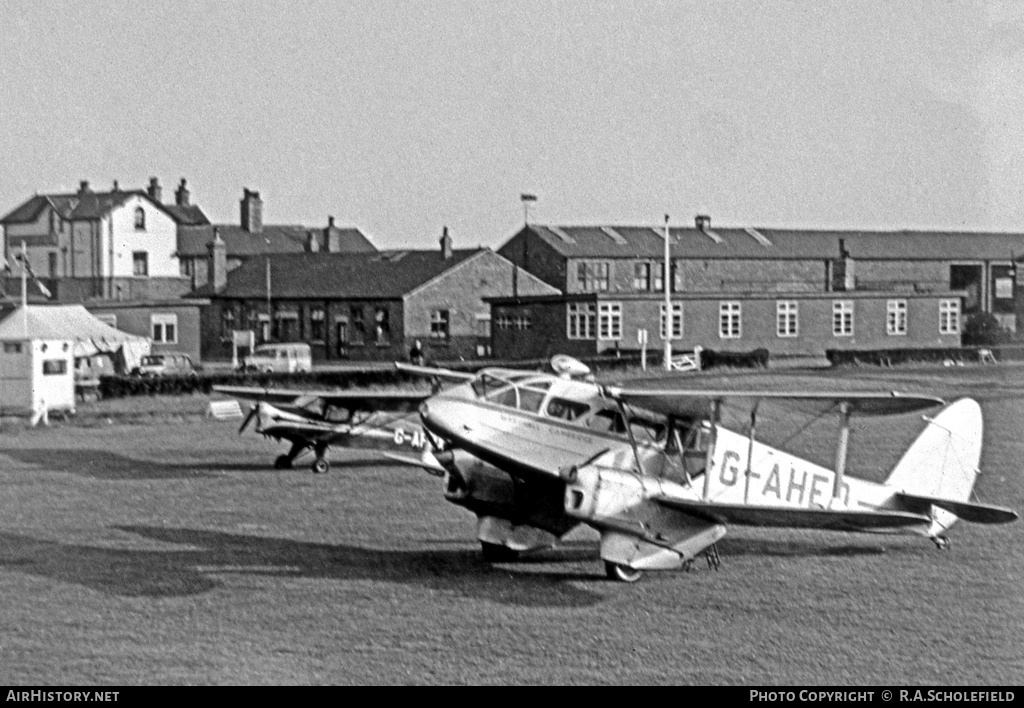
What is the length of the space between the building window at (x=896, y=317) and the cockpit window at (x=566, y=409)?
1648 cm

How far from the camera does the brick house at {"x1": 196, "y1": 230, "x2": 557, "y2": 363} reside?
18172 mm

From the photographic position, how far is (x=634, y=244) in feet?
76.8

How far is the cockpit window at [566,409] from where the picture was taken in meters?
11.2

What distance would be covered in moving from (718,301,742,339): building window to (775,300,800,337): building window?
80 centimetres

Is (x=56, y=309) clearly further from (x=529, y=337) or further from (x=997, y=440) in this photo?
(x=997, y=440)

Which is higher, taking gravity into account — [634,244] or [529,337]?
[634,244]

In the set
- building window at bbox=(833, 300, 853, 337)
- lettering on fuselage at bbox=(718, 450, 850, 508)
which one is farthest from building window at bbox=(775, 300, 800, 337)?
lettering on fuselage at bbox=(718, 450, 850, 508)

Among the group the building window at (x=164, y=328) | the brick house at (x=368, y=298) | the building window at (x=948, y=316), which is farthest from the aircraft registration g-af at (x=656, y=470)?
the building window at (x=948, y=316)

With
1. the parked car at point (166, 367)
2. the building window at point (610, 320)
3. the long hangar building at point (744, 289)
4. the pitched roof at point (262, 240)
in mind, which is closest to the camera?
the pitched roof at point (262, 240)

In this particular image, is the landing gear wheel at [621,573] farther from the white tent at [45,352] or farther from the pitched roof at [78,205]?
the white tent at [45,352]

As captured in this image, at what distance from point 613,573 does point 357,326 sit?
9047mm

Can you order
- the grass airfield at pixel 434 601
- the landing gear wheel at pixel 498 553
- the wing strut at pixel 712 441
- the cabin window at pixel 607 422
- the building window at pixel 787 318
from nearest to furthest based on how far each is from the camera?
the grass airfield at pixel 434 601
the wing strut at pixel 712 441
the cabin window at pixel 607 422
the landing gear wheel at pixel 498 553
the building window at pixel 787 318

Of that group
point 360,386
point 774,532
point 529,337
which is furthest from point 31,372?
point 774,532

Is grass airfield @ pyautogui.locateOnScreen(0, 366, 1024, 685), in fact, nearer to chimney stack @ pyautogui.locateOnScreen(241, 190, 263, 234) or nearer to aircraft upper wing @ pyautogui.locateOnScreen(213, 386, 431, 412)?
aircraft upper wing @ pyautogui.locateOnScreen(213, 386, 431, 412)
